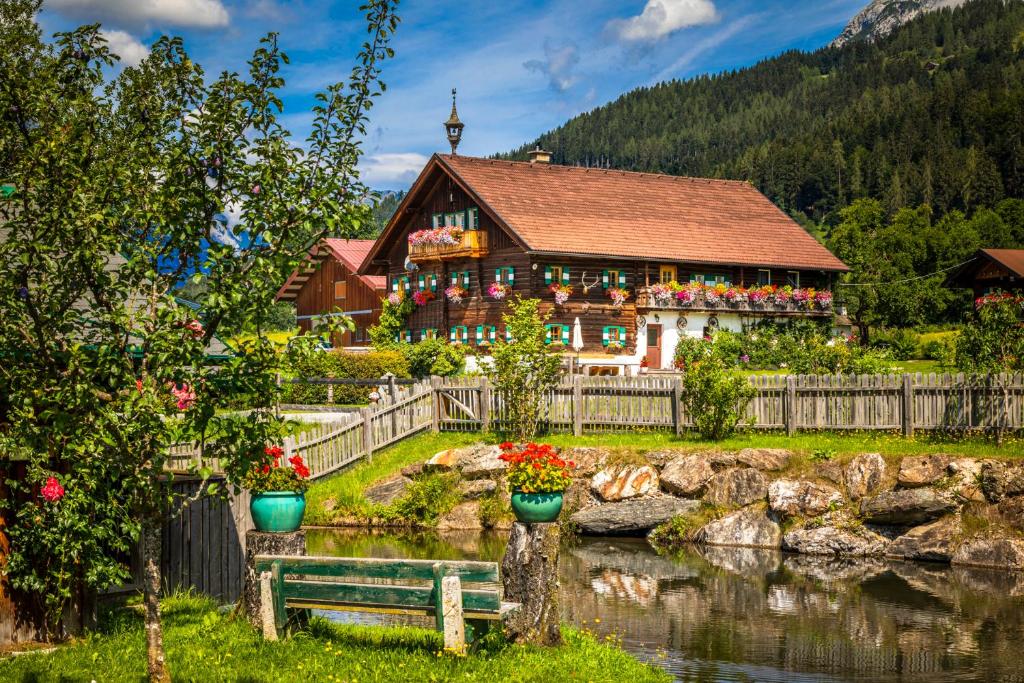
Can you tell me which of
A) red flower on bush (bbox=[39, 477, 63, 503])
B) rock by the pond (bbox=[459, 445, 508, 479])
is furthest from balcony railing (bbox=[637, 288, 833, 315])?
red flower on bush (bbox=[39, 477, 63, 503])

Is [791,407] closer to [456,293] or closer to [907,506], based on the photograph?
[907,506]

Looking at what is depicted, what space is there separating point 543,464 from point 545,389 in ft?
53.2

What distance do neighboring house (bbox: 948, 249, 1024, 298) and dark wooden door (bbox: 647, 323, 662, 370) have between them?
1704 centimetres

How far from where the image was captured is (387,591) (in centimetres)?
1106

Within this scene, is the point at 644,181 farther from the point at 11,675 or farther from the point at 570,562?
the point at 11,675

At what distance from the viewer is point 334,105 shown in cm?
1022

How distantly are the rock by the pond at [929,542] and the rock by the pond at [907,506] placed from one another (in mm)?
192

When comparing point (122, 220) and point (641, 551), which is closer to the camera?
point (122, 220)

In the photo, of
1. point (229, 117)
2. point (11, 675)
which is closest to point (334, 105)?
point (229, 117)

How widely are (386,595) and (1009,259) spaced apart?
48820mm

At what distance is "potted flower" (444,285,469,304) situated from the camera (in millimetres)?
45419

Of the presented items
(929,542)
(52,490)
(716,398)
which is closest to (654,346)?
(716,398)

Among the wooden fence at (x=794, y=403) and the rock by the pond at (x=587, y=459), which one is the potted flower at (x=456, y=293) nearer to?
the wooden fence at (x=794, y=403)

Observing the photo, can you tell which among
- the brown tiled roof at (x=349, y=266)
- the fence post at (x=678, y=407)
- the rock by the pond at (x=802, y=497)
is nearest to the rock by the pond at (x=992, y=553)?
the rock by the pond at (x=802, y=497)
